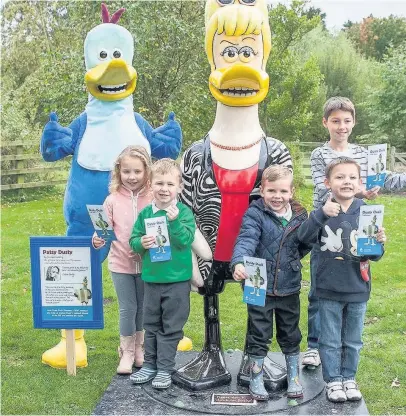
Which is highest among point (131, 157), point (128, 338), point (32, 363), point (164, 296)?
point (131, 157)

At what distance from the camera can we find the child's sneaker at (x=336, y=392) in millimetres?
3254

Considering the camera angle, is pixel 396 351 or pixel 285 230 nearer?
pixel 285 230

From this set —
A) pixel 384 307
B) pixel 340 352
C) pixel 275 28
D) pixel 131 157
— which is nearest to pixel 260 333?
pixel 340 352

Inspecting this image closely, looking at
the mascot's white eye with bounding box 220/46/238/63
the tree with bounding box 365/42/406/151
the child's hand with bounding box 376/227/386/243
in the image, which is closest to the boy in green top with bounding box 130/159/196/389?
the mascot's white eye with bounding box 220/46/238/63

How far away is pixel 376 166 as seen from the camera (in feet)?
10.9

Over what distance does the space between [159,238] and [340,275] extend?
97 centimetres

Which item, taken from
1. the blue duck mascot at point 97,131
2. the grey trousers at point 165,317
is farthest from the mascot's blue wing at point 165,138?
the grey trousers at point 165,317

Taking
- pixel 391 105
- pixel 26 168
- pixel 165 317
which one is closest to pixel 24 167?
pixel 26 168

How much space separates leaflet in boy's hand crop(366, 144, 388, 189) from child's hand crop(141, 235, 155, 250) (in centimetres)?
123

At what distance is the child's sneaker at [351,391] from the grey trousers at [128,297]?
50.1 inches

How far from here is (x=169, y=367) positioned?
136 inches

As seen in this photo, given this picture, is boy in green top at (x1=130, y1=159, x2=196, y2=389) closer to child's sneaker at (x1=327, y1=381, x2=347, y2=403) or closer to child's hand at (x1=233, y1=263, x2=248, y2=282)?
child's hand at (x1=233, y1=263, x2=248, y2=282)

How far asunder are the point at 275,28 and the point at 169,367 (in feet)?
26.2

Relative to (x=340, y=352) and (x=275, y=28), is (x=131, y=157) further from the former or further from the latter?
(x=275, y=28)
